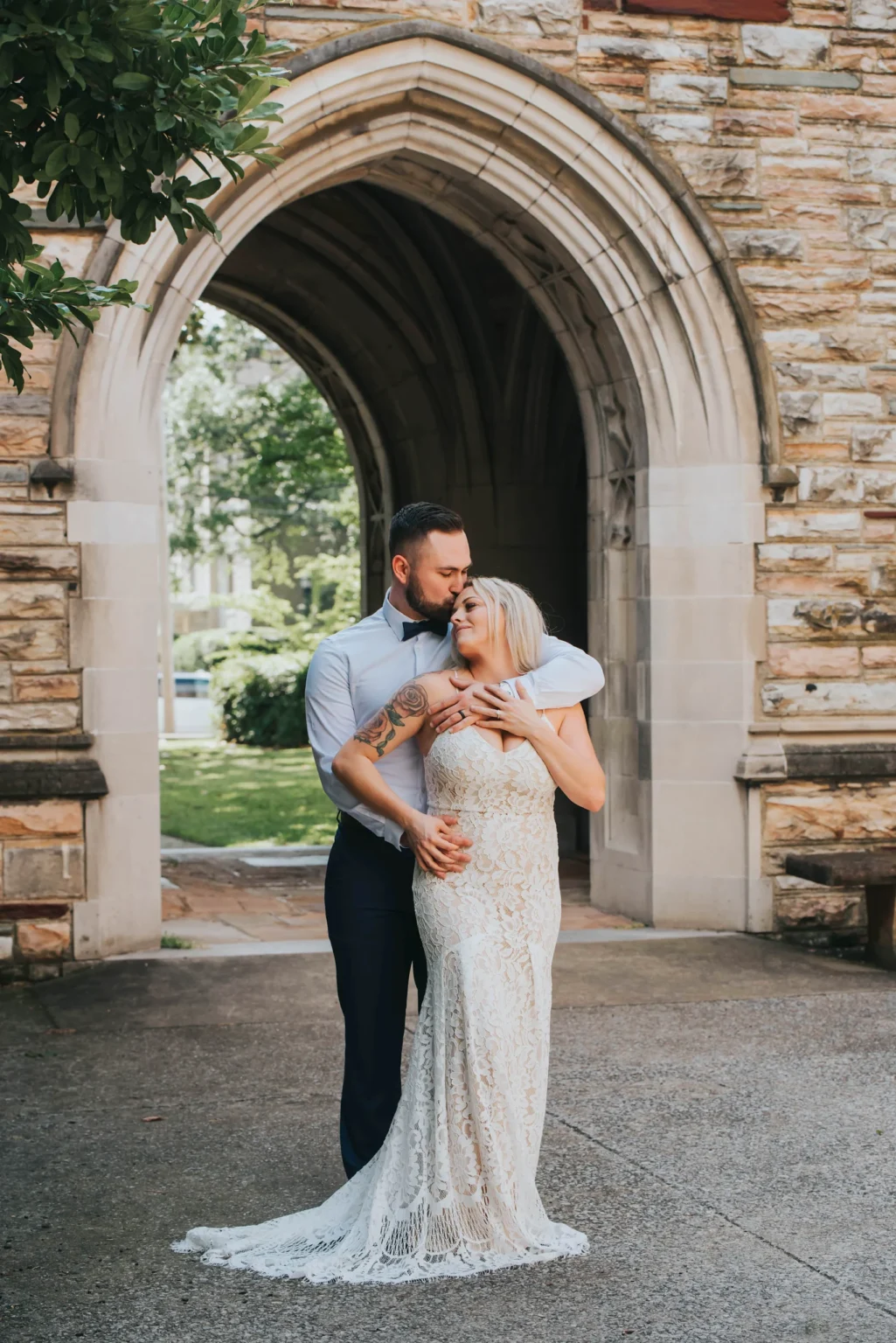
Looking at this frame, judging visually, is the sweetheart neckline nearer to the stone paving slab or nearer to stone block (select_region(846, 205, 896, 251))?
the stone paving slab

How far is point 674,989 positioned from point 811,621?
2.21 meters

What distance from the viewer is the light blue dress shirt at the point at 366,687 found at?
4.06m

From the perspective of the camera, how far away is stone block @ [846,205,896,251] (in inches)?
323

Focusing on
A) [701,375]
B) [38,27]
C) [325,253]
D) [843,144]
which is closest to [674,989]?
[701,375]

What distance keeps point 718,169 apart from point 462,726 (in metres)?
5.10

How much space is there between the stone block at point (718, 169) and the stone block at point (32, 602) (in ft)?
12.0

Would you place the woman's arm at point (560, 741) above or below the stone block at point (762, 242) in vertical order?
below

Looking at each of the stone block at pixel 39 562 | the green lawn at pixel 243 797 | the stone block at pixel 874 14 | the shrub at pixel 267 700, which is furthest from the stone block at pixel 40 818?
the shrub at pixel 267 700

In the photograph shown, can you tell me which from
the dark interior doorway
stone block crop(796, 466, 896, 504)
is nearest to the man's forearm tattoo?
stone block crop(796, 466, 896, 504)

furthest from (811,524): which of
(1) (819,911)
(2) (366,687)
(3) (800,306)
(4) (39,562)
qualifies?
(2) (366,687)

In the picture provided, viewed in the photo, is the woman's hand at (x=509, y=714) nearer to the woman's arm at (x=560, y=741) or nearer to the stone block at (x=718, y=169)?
the woman's arm at (x=560, y=741)

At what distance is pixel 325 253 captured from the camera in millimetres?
11727

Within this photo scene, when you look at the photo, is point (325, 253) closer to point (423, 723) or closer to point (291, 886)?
point (291, 886)

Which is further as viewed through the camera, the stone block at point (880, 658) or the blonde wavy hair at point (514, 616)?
the stone block at point (880, 658)
